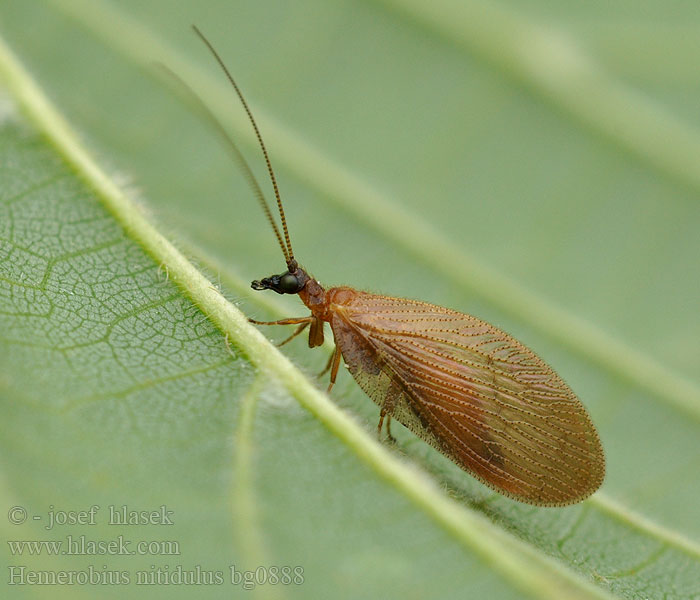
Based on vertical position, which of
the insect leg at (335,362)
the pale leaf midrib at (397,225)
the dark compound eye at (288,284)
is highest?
the pale leaf midrib at (397,225)

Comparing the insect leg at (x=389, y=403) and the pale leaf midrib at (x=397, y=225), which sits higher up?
the pale leaf midrib at (x=397, y=225)

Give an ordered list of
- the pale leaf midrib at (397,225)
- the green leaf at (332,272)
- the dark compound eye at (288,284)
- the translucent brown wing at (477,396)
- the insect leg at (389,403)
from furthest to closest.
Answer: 1. the pale leaf midrib at (397,225)
2. the dark compound eye at (288,284)
3. the insect leg at (389,403)
4. the translucent brown wing at (477,396)
5. the green leaf at (332,272)

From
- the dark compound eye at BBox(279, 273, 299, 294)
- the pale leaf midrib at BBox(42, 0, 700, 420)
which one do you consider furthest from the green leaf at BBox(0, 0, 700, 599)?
the dark compound eye at BBox(279, 273, 299, 294)

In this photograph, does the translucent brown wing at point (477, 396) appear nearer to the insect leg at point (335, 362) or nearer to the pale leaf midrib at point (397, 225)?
the insect leg at point (335, 362)

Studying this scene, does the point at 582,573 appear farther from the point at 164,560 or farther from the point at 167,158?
the point at 167,158

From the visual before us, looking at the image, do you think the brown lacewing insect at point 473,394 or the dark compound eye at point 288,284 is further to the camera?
the dark compound eye at point 288,284

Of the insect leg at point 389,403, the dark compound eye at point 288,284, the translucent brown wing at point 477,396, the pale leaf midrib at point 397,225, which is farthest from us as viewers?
the pale leaf midrib at point 397,225

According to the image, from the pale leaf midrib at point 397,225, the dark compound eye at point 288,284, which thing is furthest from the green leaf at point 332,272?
the dark compound eye at point 288,284

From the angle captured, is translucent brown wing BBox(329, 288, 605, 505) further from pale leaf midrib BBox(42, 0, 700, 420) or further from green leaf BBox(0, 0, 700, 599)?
pale leaf midrib BBox(42, 0, 700, 420)
